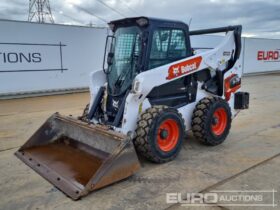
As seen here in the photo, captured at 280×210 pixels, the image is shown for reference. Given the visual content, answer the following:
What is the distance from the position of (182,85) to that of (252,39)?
15293mm

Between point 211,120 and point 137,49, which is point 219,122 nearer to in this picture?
point 211,120

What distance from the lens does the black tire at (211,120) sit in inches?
183

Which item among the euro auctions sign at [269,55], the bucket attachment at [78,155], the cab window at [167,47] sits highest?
the euro auctions sign at [269,55]

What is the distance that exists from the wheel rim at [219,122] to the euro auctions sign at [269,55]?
50.5 feet

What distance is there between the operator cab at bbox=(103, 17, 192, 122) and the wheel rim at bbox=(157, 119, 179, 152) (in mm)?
663

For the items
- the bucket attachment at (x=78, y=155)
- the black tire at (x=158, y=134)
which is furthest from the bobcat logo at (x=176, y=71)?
the bucket attachment at (x=78, y=155)

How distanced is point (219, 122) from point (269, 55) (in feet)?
54.7

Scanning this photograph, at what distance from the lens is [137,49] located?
14.0 ft

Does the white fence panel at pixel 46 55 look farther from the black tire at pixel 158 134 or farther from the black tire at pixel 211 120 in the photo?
the black tire at pixel 158 134

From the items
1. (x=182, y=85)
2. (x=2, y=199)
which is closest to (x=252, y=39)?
(x=182, y=85)

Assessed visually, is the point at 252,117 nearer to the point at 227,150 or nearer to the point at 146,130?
the point at 227,150

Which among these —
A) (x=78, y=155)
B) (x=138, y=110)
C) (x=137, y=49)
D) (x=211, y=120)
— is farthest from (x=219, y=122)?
(x=78, y=155)

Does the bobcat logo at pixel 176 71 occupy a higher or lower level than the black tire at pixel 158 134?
higher

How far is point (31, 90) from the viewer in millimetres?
10484
